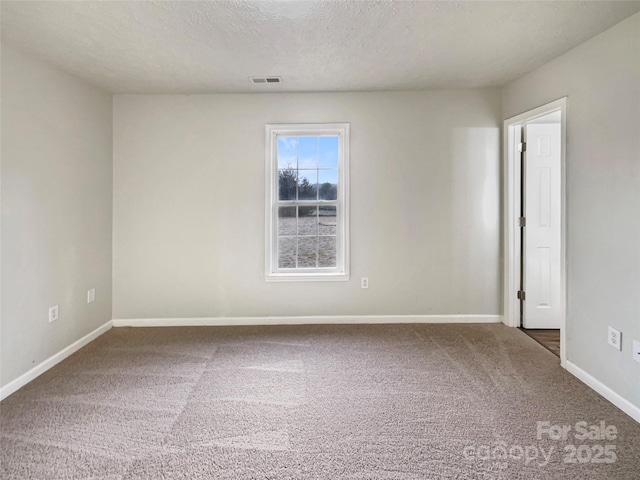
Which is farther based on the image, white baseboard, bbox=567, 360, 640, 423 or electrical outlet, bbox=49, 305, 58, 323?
electrical outlet, bbox=49, 305, 58, 323

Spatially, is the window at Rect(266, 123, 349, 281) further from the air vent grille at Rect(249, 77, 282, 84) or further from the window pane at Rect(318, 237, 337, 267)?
the air vent grille at Rect(249, 77, 282, 84)

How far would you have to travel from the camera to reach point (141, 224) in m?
3.46

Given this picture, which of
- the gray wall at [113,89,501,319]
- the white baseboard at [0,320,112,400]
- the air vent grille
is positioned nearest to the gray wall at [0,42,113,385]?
the white baseboard at [0,320,112,400]

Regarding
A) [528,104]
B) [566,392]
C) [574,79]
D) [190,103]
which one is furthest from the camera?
[190,103]

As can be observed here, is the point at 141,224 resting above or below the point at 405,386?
above

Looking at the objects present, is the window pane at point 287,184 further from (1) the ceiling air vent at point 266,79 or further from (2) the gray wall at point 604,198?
(2) the gray wall at point 604,198

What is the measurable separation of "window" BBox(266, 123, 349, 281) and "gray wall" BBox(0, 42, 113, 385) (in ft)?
5.38

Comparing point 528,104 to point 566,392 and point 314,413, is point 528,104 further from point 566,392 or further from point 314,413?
point 314,413

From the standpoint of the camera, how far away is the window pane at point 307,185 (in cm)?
356

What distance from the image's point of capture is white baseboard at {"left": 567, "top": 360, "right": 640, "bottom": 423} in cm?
199

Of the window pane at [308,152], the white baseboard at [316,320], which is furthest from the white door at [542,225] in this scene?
the window pane at [308,152]

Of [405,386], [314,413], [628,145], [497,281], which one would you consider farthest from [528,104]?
[314,413]

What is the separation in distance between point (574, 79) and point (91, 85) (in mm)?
4081

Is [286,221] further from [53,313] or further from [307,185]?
[53,313]
